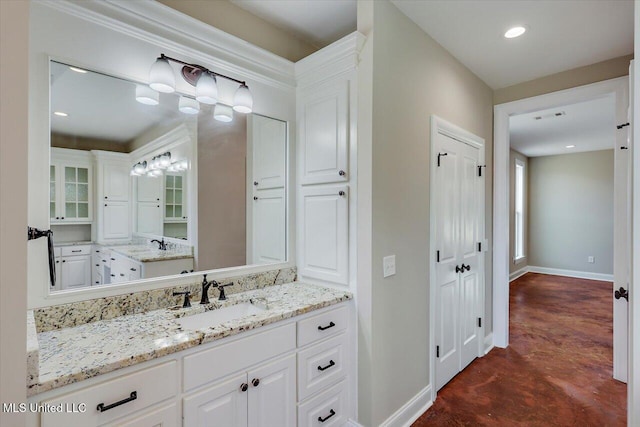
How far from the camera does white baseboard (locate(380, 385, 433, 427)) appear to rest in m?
1.97

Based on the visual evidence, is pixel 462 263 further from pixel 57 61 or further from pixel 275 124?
pixel 57 61

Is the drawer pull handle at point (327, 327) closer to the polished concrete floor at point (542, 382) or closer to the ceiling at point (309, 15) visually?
the polished concrete floor at point (542, 382)

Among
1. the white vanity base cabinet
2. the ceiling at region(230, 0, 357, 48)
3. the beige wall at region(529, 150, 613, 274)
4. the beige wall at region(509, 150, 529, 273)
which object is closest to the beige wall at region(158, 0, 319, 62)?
the ceiling at region(230, 0, 357, 48)

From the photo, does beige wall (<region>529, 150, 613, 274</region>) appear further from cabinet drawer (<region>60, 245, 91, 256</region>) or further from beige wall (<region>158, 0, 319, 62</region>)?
cabinet drawer (<region>60, 245, 91, 256</region>)

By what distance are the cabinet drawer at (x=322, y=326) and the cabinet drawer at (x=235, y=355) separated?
6cm

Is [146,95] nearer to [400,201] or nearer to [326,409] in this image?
[400,201]

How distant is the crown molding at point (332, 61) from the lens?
1851mm

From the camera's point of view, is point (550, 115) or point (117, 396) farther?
point (550, 115)

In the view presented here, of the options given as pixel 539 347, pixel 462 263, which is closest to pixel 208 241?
pixel 462 263

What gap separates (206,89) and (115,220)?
0.89 metres

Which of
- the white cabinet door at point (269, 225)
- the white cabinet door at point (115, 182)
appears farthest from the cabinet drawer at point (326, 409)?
the white cabinet door at point (115, 182)

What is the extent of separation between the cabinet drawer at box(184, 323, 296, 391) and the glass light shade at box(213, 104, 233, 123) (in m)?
1.35

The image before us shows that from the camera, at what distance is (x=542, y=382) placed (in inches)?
101

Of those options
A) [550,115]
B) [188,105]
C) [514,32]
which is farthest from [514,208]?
[188,105]
